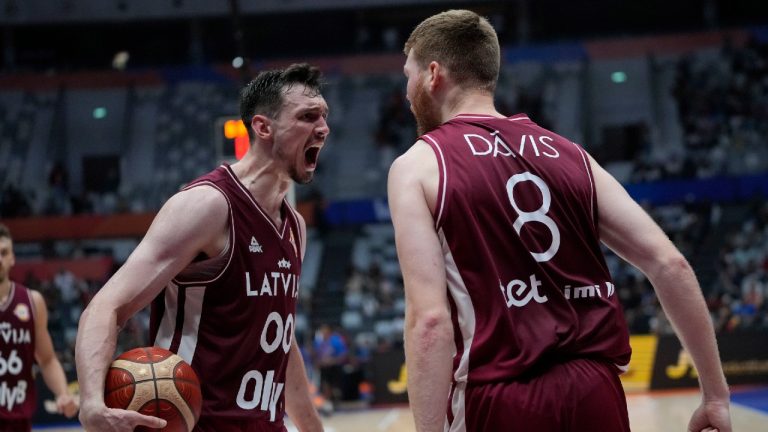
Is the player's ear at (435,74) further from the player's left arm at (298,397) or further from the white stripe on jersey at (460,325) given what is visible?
the player's left arm at (298,397)

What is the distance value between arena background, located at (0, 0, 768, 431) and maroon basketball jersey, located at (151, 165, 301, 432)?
54.2 ft

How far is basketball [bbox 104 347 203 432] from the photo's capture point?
3025mm

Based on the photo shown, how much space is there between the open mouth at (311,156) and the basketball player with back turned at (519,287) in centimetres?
97

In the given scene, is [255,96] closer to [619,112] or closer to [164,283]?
[164,283]

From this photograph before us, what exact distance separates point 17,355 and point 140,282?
379 centimetres

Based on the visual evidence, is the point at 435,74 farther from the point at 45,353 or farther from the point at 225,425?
the point at 45,353

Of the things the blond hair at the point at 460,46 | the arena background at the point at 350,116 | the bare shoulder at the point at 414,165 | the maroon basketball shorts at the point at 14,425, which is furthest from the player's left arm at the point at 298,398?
the arena background at the point at 350,116

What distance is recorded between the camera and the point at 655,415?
12.0 m

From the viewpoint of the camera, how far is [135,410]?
3045 millimetres

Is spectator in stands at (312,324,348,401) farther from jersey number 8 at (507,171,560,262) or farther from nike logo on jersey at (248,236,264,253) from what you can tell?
jersey number 8 at (507,171,560,262)

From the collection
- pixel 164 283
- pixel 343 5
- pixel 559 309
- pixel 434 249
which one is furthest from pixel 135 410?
pixel 343 5

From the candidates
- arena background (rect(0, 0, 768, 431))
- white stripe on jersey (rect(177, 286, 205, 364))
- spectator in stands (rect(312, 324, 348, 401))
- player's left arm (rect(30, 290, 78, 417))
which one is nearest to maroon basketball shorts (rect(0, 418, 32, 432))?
player's left arm (rect(30, 290, 78, 417))

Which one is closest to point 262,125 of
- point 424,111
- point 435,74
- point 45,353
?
point 424,111

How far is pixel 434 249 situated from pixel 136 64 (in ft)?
92.8
